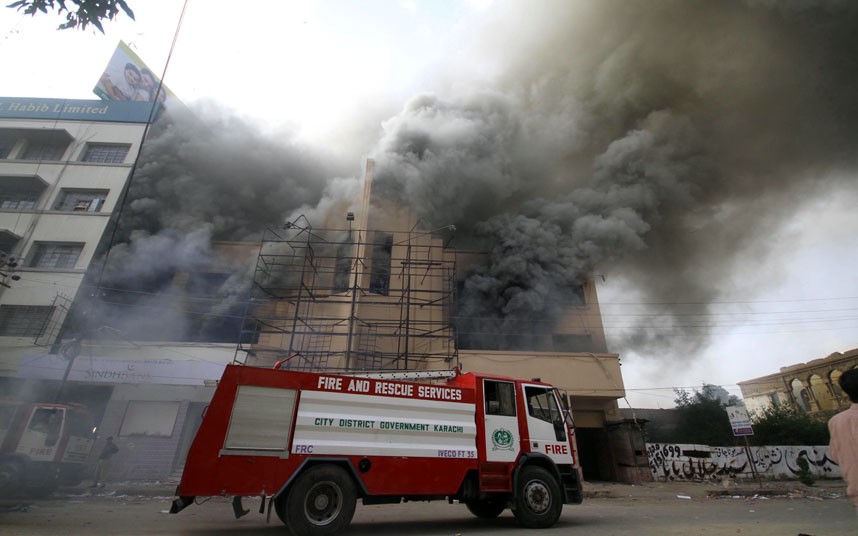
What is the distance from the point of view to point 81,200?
20891 millimetres

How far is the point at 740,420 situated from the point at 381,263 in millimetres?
13334

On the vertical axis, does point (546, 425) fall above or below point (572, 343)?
below

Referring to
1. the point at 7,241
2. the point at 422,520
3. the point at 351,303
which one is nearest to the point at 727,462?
the point at 422,520

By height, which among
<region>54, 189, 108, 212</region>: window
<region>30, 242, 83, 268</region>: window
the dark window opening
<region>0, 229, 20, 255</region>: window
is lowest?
the dark window opening

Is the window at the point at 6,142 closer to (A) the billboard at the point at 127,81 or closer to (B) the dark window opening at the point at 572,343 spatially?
(A) the billboard at the point at 127,81

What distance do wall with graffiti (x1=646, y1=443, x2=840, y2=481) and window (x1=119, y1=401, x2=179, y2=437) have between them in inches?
721

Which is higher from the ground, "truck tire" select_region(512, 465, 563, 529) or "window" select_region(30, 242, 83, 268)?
"window" select_region(30, 242, 83, 268)

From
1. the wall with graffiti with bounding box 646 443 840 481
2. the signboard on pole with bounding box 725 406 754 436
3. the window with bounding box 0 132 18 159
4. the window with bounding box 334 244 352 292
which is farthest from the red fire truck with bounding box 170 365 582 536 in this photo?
the window with bounding box 0 132 18 159

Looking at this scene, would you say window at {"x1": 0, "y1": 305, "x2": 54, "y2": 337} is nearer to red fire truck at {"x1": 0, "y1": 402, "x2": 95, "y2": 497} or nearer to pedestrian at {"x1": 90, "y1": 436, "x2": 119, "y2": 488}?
red fire truck at {"x1": 0, "y1": 402, "x2": 95, "y2": 497}

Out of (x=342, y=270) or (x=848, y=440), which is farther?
(x=342, y=270)

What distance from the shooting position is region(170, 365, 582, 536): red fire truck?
4.55m

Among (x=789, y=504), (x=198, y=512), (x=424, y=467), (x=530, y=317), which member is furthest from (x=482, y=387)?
(x=530, y=317)

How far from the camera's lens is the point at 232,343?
1553 centimetres

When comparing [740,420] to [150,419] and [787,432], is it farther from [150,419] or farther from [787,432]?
[150,419]
